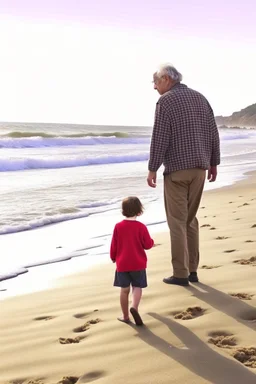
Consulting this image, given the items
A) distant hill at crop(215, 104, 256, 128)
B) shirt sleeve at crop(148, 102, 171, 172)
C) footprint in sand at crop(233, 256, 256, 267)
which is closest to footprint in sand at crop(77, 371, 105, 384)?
shirt sleeve at crop(148, 102, 171, 172)

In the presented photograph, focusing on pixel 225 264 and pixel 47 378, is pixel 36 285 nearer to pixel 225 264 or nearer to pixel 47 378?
pixel 225 264

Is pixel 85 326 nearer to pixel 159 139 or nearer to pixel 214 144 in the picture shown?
pixel 159 139

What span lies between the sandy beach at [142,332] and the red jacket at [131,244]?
40cm

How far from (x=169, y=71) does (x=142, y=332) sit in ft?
7.53

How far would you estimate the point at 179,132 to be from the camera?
15.8ft

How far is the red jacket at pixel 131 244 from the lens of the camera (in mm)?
4035

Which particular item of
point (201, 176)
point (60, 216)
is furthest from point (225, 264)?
point (60, 216)

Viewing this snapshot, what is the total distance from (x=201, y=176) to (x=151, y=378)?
2.27 m

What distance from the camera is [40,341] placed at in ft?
12.4

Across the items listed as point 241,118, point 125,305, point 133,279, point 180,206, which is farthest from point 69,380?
point 241,118

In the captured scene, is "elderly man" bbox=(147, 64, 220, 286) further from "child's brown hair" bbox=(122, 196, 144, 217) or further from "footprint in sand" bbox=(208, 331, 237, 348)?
"footprint in sand" bbox=(208, 331, 237, 348)

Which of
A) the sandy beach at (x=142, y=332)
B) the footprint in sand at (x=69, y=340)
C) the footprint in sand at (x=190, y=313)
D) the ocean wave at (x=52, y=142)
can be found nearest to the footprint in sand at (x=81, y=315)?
the sandy beach at (x=142, y=332)

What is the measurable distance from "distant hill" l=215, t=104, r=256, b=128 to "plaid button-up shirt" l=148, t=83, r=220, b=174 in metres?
165

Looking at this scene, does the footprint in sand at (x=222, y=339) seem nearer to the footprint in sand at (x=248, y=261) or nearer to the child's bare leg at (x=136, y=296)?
the child's bare leg at (x=136, y=296)
